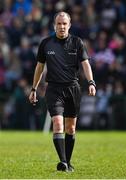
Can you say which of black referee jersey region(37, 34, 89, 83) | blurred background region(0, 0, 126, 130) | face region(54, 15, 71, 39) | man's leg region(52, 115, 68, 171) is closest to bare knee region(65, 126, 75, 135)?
man's leg region(52, 115, 68, 171)

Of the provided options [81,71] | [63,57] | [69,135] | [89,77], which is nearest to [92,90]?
[89,77]

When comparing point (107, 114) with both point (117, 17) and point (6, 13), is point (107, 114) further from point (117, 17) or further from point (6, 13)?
point (6, 13)

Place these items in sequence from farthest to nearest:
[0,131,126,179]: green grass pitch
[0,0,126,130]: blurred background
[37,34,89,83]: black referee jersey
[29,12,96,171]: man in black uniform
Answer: [0,0,126,130]: blurred background
[37,34,89,83]: black referee jersey
[29,12,96,171]: man in black uniform
[0,131,126,179]: green grass pitch

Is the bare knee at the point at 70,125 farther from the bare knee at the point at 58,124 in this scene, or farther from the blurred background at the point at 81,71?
the blurred background at the point at 81,71

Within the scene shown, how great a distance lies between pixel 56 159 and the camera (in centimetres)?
1582

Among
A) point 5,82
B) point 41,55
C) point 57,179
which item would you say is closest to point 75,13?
point 5,82

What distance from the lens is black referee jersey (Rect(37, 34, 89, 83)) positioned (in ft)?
43.9

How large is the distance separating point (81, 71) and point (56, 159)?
1303cm

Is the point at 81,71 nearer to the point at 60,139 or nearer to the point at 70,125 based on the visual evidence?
the point at 70,125

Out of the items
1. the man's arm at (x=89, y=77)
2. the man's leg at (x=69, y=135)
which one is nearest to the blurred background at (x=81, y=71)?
the man's leg at (x=69, y=135)

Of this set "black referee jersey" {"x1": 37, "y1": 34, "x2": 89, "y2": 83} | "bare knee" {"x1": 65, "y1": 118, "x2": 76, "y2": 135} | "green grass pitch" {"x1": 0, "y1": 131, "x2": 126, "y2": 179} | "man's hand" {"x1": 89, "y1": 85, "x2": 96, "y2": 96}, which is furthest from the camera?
"bare knee" {"x1": 65, "y1": 118, "x2": 76, "y2": 135}

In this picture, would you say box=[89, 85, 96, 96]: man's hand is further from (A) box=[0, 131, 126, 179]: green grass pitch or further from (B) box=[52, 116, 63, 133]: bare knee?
(A) box=[0, 131, 126, 179]: green grass pitch

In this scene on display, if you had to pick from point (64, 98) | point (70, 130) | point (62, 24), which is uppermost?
point (62, 24)

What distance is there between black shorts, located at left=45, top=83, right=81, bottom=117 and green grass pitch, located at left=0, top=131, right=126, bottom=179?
99 centimetres
